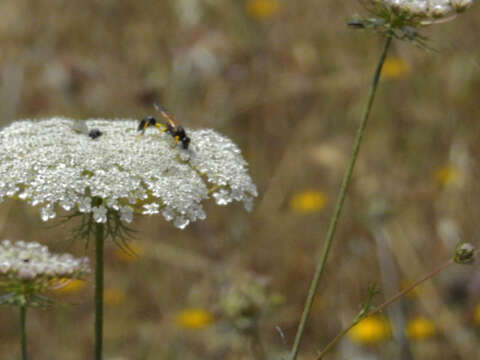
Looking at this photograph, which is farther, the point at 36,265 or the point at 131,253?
the point at 131,253

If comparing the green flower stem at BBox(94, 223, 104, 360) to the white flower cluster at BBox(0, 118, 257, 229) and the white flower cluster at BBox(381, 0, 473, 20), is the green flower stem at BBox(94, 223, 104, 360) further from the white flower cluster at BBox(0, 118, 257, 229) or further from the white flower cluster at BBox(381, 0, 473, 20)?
the white flower cluster at BBox(381, 0, 473, 20)

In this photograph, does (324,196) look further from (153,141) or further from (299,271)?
(153,141)

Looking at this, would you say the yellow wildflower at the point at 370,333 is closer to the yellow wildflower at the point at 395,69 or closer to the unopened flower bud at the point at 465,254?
the unopened flower bud at the point at 465,254

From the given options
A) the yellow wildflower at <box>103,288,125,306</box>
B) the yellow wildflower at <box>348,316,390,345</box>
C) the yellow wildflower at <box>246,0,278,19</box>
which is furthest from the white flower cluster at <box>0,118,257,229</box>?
the yellow wildflower at <box>246,0,278,19</box>

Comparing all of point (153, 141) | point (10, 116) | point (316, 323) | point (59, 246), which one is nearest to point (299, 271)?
point (316, 323)

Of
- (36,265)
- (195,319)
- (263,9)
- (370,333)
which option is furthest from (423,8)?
(263,9)

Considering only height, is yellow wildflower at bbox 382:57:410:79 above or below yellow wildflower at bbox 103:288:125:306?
above

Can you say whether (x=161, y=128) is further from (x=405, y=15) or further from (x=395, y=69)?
(x=395, y=69)
